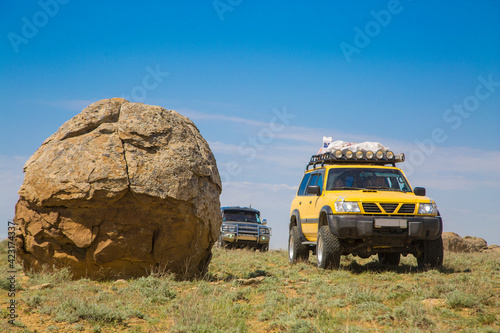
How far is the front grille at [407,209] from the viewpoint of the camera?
10258 millimetres

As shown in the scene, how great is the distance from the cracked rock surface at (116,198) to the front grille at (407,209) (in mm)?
3999

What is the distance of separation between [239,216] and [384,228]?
10.5 m

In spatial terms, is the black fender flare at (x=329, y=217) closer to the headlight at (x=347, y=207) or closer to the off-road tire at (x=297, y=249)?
the headlight at (x=347, y=207)

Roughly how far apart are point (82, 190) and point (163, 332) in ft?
12.2

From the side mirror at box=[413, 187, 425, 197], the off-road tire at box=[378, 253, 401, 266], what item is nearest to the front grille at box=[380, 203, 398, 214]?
the side mirror at box=[413, 187, 425, 197]

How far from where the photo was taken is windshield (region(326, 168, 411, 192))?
37.7ft

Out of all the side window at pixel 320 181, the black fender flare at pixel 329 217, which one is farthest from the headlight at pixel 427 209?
the side window at pixel 320 181

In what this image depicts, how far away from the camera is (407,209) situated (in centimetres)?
1028

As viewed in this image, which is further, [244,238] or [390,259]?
[244,238]

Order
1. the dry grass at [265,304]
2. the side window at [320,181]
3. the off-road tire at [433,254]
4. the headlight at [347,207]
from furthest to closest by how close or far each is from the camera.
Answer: the side window at [320,181]
the off-road tire at [433,254]
the headlight at [347,207]
the dry grass at [265,304]

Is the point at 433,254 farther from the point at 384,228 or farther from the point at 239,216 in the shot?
the point at 239,216

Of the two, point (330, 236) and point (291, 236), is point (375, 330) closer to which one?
point (330, 236)

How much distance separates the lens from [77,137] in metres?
9.66

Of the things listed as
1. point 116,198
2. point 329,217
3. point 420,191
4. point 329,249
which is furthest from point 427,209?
point 116,198
